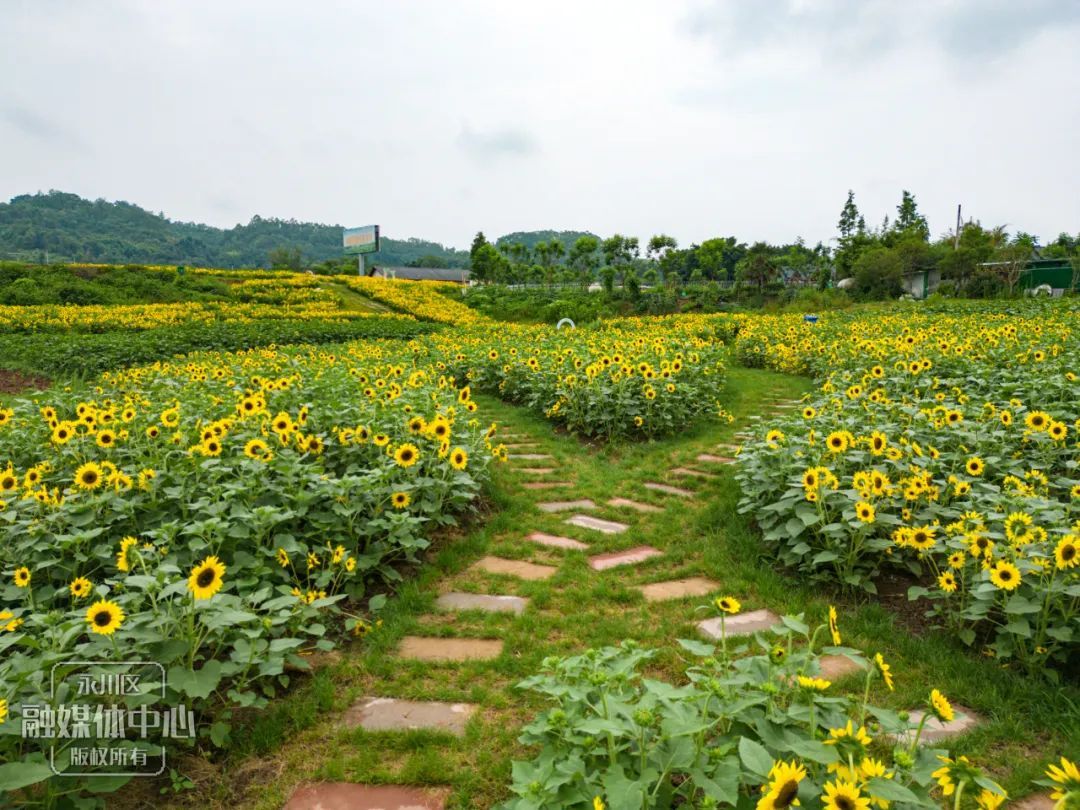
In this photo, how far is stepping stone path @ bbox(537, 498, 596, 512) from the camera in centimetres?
399

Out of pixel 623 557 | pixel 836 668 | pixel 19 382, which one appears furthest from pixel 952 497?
pixel 19 382

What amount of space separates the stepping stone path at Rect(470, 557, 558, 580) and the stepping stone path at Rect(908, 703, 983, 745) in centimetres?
163

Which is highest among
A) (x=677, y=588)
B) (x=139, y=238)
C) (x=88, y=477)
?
(x=139, y=238)

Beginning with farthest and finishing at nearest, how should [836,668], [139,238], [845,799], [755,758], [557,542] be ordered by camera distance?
[139,238] < [557,542] < [836,668] < [755,758] < [845,799]

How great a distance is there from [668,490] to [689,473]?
422mm

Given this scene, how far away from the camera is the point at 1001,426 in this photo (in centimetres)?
362

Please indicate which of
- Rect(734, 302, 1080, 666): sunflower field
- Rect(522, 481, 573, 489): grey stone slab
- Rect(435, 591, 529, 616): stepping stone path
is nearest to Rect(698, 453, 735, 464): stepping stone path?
Rect(734, 302, 1080, 666): sunflower field

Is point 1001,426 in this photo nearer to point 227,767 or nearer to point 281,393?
point 227,767

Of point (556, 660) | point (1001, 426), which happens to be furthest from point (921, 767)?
point (1001, 426)

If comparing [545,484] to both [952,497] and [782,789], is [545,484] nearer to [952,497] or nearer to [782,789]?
[952,497]

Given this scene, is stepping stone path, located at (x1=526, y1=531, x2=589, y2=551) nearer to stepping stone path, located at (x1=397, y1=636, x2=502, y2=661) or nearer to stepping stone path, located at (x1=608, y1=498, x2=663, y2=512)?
stepping stone path, located at (x1=608, y1=498, x2=663, y2=512)

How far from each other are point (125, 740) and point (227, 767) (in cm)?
30

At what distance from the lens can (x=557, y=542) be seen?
11.3 feet

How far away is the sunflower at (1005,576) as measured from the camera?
197 centimetres
